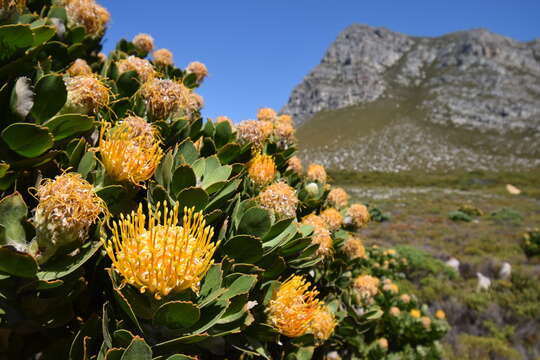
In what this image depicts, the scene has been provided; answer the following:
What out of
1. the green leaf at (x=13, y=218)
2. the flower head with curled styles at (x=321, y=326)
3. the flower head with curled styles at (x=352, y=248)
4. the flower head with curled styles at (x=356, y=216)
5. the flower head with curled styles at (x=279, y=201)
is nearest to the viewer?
the green leaf at (x=13, y=218)

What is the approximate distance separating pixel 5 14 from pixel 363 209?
245 cm

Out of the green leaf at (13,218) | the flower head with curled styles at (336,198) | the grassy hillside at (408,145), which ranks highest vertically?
the grassy hillside at (408,145)

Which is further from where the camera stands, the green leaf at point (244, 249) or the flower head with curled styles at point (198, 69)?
the flower head with curled styles at point (198, 69)

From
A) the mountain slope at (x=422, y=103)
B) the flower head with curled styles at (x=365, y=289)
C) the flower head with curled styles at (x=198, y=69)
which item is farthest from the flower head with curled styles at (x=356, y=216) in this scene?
the mountain slope at (x=422, y=103)

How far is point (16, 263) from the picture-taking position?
876 millimetres

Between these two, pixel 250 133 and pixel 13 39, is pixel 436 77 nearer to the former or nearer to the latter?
pixel 250 133

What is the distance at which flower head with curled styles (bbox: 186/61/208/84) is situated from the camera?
290 centimetres

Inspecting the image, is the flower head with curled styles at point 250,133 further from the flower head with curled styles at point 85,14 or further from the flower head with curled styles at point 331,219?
the flower head with curled styles at point 85,14

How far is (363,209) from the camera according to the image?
281 cm

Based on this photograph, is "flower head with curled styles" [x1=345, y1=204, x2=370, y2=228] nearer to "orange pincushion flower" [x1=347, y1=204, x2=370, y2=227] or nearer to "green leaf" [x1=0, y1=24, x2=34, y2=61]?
"orange pincushion flower" [x1=347, y1=204, x2=370, y2=227]

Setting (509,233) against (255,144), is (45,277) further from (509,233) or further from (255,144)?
(509,233)

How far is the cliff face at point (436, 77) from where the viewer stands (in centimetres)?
9062

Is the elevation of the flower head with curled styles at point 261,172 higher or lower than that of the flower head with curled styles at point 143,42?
lower

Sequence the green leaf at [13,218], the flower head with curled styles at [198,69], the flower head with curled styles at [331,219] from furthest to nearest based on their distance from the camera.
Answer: the flower head with curled styles at [198,69] < the flower head with curled styles at [331,219] < the green leaf at [13,218]
